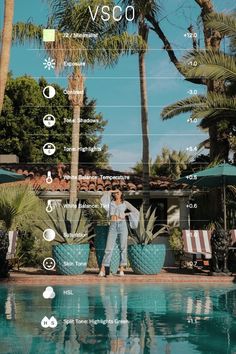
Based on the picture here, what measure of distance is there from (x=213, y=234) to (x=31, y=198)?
4594mm

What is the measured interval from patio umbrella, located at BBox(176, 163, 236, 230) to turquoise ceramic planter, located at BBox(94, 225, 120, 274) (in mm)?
2229

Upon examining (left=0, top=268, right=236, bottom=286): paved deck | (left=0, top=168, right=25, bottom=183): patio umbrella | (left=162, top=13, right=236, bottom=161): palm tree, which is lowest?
(left=0, top=268, right=236, bottom=286): paved deck

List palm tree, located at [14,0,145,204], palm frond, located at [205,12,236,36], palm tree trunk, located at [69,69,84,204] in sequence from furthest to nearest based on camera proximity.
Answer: palm frond, located at [205,12,236,36], palm tree trunk, located at [69,69,84,204], palm tree, located at [14,0,145,204]

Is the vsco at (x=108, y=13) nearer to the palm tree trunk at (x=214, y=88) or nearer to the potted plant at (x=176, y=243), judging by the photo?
the palm tree trunk at (x=214, y=88)

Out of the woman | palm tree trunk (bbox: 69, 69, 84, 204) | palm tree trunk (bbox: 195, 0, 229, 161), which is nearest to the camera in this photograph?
palm tree trunk (bbox: 69, 69, 84, 204)

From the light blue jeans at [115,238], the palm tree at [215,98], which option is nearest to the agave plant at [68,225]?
the light blue jeans at [115,238]

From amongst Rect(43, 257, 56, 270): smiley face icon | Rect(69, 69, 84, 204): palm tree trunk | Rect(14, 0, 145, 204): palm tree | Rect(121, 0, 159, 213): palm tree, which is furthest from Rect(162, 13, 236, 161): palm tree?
Rect(43, 257, 56, 270): smiley face icon

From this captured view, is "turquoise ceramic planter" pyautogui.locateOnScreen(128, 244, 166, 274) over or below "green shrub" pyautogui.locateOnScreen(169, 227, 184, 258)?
below

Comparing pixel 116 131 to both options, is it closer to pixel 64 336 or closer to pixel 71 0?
pixel 71 0

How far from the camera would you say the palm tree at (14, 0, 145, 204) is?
8.25m

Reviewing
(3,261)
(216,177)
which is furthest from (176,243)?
(3,261)

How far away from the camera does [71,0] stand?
1017 centimetres

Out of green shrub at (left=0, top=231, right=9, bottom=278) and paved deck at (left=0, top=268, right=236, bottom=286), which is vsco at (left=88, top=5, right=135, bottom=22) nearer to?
paved deck at (left=0, top=268, right=236, bottom=286)

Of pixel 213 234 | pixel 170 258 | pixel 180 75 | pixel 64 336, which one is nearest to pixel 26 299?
pixel 64 336
